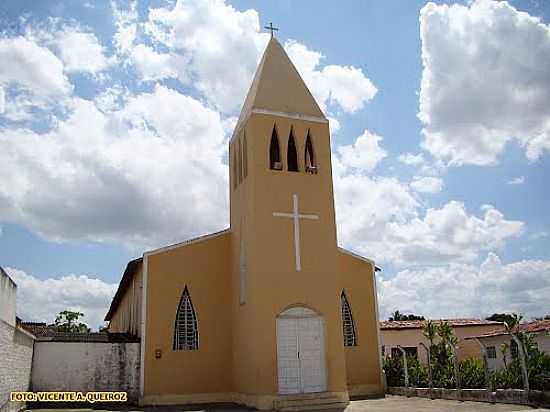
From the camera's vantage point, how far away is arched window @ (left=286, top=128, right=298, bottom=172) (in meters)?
21.6

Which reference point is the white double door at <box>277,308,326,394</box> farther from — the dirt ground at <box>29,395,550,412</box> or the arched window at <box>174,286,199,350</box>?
the arched window at <box>174,286,199,350</box>

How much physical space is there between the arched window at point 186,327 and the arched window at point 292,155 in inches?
242

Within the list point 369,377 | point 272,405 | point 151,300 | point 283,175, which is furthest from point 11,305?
point 369,377

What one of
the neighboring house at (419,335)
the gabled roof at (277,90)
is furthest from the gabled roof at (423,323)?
the gabled roof at (277,90)

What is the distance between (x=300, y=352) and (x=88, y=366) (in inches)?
299

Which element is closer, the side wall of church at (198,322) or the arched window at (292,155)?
the side wall of church at (198,322)

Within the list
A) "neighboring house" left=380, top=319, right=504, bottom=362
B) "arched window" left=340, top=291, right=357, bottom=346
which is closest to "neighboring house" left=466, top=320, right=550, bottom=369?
"neighboring house" left=380, top=319, right=504, bottom=362

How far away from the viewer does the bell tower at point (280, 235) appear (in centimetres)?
1912

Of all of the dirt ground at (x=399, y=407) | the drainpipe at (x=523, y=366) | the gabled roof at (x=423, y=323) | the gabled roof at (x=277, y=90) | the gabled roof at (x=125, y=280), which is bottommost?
the dirt ground at (x=399, y=407)

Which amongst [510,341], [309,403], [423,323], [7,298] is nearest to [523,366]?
[309,403]

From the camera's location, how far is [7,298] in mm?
13625

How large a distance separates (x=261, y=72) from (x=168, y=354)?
11.4 m

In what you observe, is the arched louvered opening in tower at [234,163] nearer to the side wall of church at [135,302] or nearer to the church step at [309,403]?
the side wall of church at [135,302]

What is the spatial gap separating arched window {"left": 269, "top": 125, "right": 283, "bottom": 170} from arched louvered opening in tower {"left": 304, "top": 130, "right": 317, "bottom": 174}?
1.07 metres
